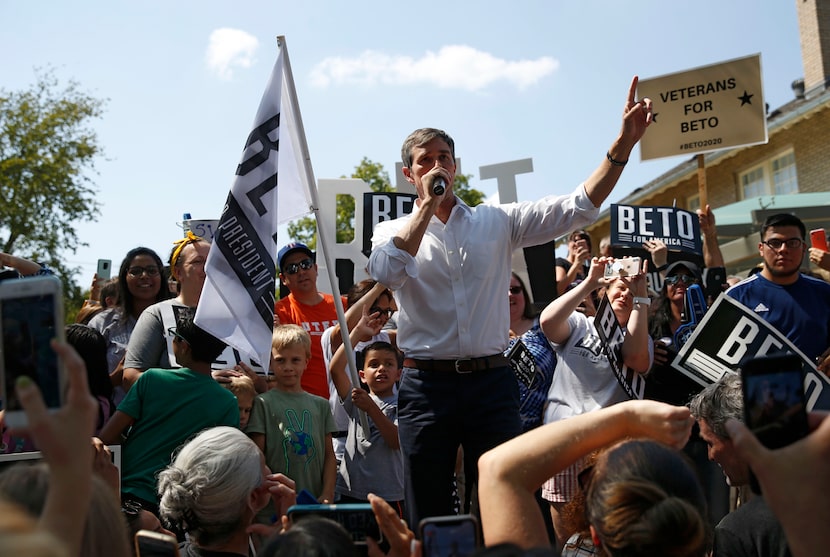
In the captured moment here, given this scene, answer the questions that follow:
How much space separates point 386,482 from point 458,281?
5.32ft

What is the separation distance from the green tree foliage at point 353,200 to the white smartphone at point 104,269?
70.1 feet

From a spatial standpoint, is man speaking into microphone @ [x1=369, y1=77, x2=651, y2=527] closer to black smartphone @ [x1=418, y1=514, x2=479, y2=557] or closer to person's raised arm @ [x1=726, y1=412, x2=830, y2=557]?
black smartphone @ [x1=418, y1=514, x2=479, y2=557]

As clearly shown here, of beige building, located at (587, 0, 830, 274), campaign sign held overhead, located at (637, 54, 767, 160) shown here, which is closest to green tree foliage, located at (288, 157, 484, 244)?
beige building, located at (587, 0, 830, 274)

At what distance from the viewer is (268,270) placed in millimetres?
4789

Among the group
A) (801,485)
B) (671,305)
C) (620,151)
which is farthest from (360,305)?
(801,485)

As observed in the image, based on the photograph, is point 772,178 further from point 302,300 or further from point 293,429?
point 293,429

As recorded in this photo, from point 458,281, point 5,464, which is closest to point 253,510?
point 5,464

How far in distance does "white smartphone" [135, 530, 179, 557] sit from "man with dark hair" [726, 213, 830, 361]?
4322 mm

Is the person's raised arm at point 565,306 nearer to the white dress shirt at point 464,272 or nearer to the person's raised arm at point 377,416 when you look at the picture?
the white dress shirt at point 464,272

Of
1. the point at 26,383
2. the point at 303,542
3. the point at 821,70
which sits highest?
the point at 821,70

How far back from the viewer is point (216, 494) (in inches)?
106

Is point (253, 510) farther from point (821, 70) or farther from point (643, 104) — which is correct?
point (821, 70)

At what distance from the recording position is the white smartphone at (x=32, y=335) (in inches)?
56.6

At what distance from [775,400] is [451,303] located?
8.24 feet
